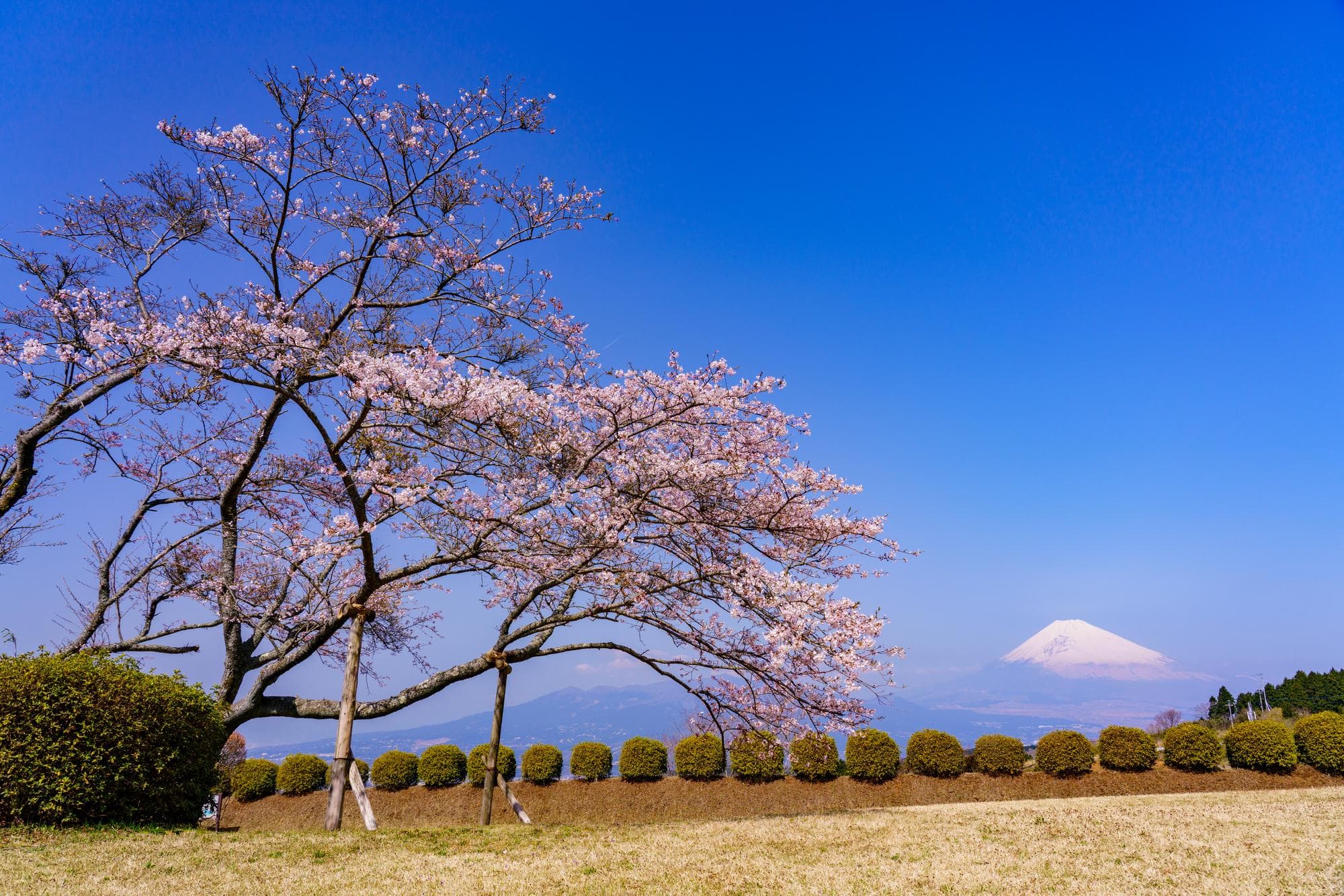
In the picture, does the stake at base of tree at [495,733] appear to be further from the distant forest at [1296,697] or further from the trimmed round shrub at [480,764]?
the distant forest at [1296,697]

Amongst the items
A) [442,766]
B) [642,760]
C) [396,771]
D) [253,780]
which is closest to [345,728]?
[642,760]

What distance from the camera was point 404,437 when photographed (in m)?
11.2

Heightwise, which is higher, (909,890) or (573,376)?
(573,376)

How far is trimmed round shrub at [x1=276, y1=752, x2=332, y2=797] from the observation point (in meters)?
22.6

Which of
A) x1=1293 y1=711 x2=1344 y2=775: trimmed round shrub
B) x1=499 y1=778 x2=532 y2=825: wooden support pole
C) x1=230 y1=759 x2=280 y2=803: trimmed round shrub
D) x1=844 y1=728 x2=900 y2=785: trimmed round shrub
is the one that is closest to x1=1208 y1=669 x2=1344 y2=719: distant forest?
x1=1293 y1=711 x2=1344 y2=775: trimmed round shrub

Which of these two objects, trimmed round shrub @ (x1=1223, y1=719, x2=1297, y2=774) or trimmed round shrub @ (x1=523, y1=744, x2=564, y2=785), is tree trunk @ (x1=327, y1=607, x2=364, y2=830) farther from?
trimmed round shrub @ (x1=1223, y1=719, x2=1297, y2=774)

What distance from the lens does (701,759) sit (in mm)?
20172

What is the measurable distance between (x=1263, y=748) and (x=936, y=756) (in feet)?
24.8

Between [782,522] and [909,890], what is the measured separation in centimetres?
531

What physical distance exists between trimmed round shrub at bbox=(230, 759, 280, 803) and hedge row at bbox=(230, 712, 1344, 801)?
6947mm

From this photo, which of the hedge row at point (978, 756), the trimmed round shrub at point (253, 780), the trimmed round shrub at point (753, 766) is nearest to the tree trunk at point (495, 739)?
the hedge row at point (978, 756)

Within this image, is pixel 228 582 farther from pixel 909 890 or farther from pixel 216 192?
pixel 909 890

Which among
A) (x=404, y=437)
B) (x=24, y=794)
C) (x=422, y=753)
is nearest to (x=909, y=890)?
(x=404, y=437)

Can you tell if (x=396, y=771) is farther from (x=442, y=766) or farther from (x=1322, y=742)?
(x=1322, y=742)
